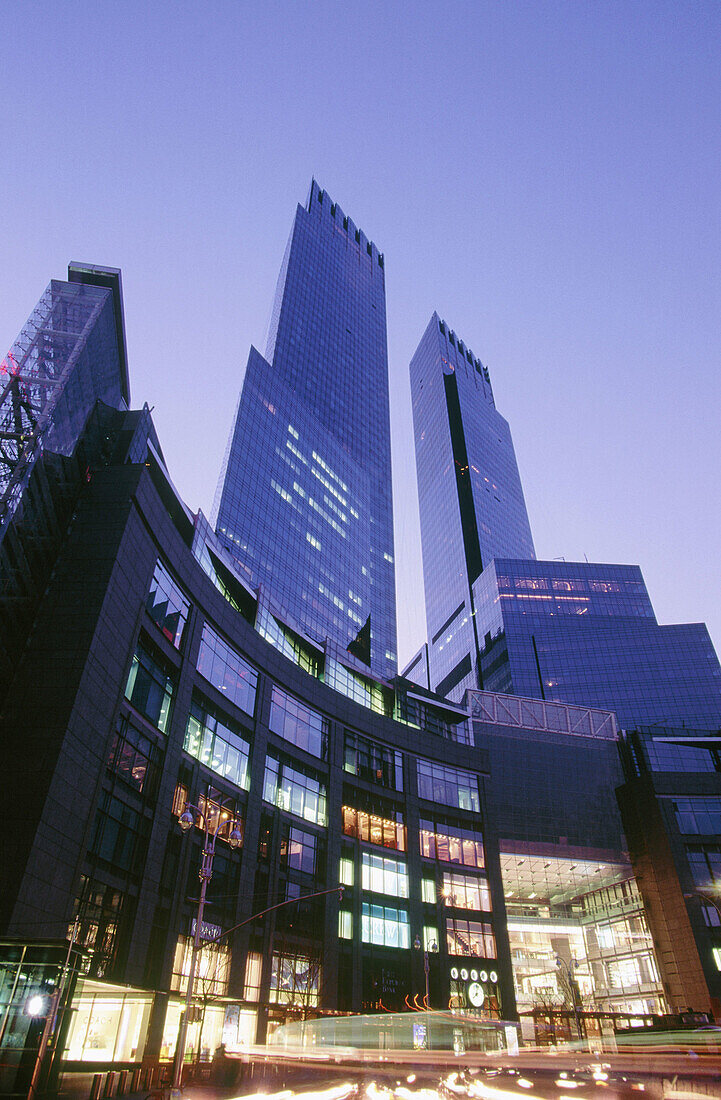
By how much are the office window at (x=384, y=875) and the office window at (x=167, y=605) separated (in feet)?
97.4

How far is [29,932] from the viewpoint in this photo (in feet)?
87.8

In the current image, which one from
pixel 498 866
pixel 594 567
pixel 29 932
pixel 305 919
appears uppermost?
pixel 594 567

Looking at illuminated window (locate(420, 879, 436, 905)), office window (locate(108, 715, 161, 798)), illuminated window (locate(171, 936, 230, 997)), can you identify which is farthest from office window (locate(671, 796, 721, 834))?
office window (locate(108, 715, 161, 798))

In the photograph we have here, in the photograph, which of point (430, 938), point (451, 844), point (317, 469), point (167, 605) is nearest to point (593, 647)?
point (317, 469)

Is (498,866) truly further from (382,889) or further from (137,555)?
(137,555)

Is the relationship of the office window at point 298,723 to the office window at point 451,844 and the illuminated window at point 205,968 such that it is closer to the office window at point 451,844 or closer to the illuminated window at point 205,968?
the office window at point 451,844

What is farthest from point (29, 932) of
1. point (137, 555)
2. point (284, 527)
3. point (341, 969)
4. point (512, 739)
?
point (284, 527)

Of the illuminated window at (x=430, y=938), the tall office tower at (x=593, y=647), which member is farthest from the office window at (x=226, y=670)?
the tall office tower at (x=593, y=647)

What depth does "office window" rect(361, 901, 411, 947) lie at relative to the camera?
57.1 meters

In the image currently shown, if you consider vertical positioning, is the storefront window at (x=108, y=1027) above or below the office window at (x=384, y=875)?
below

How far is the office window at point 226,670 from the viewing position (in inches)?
1940

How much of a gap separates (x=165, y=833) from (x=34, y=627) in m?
15.0

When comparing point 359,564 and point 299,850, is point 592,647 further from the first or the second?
point 299,850

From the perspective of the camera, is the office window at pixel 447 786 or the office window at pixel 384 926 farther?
the office window at pixel 447 786
